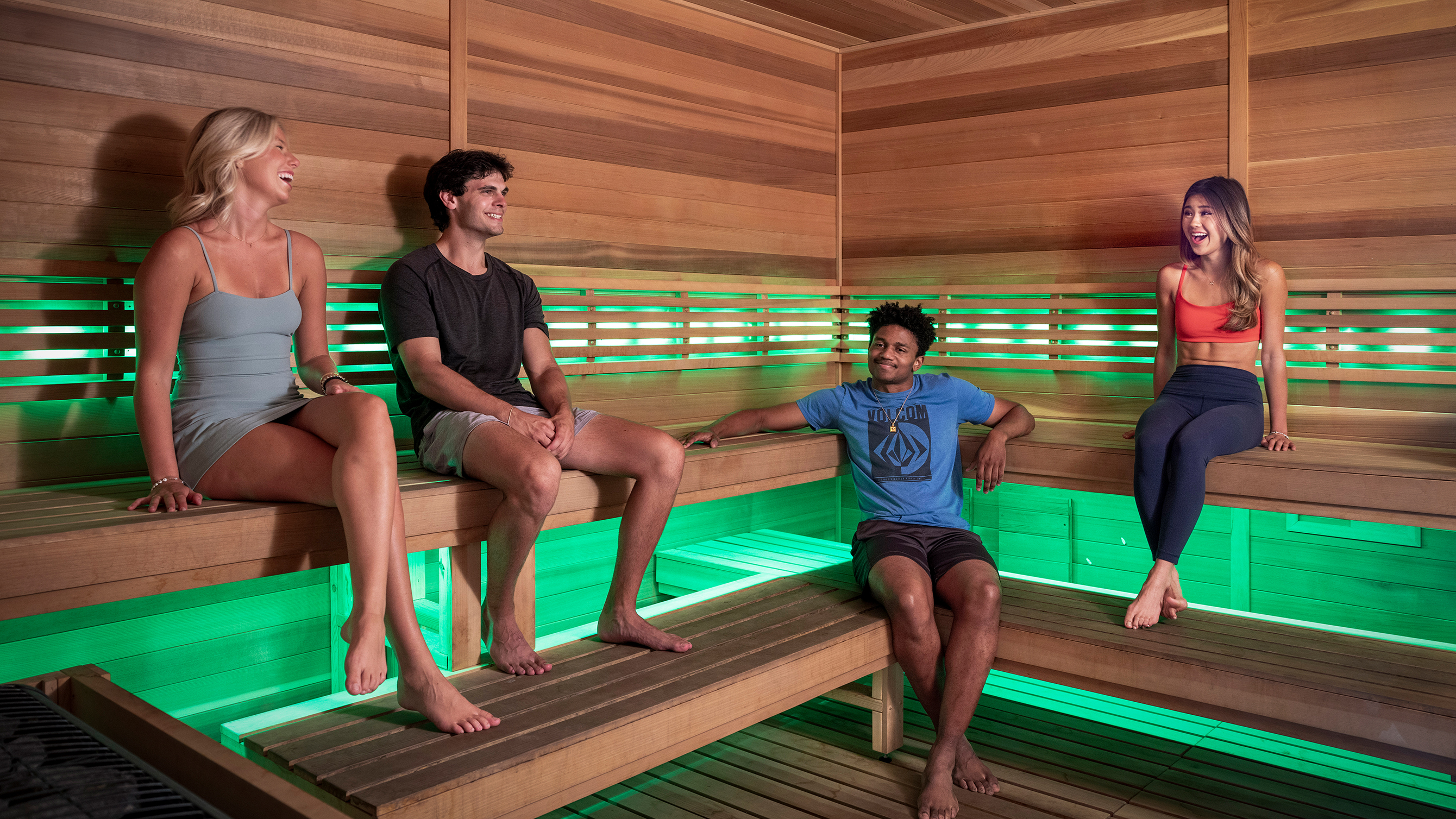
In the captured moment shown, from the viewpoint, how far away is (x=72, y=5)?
98.3 inches

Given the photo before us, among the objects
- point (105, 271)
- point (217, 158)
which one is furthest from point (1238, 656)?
point (105, 271)

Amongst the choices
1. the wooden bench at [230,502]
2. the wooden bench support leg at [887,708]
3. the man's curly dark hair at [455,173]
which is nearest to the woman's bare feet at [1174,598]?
the wooden bench support leg at [887,708]

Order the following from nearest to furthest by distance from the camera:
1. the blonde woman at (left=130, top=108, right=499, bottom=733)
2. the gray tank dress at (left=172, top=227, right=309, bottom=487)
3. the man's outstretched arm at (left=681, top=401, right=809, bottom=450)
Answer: the blonde woman at (left=130, top=108, right=499, bottom=733), the gray tank dress at (left=172, top=227, right=309, bottom=487), the man's outstretched arm at (left=681, top=401, right=809, bottom=450)

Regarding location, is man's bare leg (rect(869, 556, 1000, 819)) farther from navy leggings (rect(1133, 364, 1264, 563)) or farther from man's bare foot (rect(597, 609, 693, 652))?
man's bare foot (rect(597, 609, 693, 652))

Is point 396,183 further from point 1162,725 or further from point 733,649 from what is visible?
point 1162,725

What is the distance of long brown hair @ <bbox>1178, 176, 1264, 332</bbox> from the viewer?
10.5 ft

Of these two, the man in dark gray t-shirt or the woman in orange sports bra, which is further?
the woman in orange sports bra

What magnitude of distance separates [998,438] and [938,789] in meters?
1.16

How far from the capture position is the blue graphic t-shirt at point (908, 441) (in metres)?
3.09

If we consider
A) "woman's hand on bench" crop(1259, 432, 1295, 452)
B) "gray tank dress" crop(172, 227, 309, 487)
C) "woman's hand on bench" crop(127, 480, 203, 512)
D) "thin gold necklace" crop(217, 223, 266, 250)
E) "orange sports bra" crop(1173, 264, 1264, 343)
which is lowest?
"woman's hand on bench" crop(127, 480, 203, 512)

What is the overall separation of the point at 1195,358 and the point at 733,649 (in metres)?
1.80

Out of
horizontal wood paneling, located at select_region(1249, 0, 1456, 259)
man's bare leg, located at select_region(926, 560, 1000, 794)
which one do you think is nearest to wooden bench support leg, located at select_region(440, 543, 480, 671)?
man's bare leg, located at select_region(926, 560, 1000, 794)

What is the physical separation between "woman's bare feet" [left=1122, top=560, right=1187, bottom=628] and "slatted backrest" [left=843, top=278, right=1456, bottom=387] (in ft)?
3.64

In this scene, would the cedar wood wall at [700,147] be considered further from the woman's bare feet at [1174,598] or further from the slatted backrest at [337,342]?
the woman's bare feet at [1174,598]
